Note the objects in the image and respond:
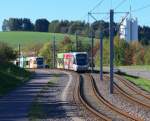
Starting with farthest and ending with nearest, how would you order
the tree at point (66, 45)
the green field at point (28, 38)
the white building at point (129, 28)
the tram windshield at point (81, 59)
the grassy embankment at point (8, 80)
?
the green field at point (28, 38) → the tree at point (66, 45) → the tram windshield at point (81, 59) → the white building at point (129, 28) → the grassy embankment at point (8, 80)

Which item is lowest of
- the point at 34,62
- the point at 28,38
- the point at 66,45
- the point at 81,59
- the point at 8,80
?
the point at 8,80

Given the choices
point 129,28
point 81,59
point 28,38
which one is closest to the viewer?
point 129,28

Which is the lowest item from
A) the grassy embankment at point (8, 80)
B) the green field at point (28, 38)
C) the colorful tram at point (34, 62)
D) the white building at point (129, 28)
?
the grassy embankment at point (8, 80)

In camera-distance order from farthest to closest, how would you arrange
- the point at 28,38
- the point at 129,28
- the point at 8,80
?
1. the point at 28,38
2. the point at 129,28
3. the point at 8,80

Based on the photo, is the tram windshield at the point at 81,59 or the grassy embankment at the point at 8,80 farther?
the tram windshield at the point at 81,59

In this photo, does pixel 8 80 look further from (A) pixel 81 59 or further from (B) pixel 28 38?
(B) pixel 28 38

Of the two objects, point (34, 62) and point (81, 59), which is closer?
point (81, 59)

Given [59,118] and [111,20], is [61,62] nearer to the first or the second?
[111,20]

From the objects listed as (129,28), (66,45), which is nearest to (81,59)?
(129,28)

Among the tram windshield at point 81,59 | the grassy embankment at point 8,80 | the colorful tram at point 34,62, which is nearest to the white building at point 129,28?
the tram windshield at point 81,59

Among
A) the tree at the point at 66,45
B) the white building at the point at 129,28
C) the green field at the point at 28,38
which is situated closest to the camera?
the white building at the point at 129,28

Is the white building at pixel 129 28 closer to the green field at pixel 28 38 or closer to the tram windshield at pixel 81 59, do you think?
the tram windshield at pixel 81 59

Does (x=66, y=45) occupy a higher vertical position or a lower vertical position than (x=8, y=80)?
higher

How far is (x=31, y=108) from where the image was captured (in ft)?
92.5
